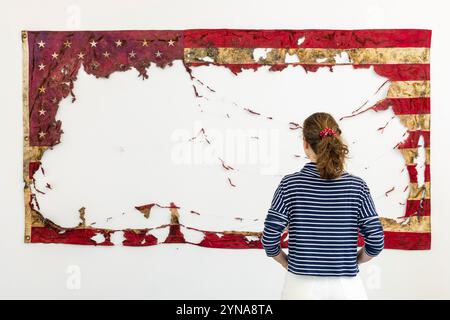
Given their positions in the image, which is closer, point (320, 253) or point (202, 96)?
point (320, 253)

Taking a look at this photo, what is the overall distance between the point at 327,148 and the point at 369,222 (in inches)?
11.1

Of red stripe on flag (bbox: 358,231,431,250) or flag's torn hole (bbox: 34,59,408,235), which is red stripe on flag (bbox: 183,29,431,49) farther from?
red stripe on flag (bbox: 358,231,431,250)

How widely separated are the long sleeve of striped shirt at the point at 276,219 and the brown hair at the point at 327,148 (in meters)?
0.15

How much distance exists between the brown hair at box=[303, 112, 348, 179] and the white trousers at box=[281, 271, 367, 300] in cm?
33

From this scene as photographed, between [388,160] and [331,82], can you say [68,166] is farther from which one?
[388,160]

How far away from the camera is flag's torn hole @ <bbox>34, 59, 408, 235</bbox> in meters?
2.71

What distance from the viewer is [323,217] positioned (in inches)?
65.3

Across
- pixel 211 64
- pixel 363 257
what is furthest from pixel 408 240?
pixel 211 64

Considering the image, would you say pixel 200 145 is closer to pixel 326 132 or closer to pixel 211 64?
pixel 211 64

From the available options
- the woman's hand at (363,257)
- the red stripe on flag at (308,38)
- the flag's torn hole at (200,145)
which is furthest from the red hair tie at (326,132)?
the red stripe on flag at (308,38)

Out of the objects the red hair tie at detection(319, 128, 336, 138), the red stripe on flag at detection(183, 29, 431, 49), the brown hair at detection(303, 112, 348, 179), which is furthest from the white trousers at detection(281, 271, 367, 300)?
the red stripe on flag at detection(183, 29, 431, 49)
